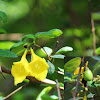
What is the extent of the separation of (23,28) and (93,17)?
0.49 m

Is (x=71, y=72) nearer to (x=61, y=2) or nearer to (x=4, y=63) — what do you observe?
(x=4, y=63)

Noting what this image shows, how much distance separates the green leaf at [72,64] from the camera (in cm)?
75

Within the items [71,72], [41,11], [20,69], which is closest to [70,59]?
[71,72]

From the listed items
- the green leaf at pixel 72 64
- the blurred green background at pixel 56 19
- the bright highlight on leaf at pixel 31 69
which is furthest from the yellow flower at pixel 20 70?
the blurred green background at pixel 56 19

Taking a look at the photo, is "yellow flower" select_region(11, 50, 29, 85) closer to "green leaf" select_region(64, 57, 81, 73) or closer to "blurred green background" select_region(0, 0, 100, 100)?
"green leaf" select_region(64, 57, 81, 73)

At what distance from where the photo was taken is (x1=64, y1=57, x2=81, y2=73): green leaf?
75cm

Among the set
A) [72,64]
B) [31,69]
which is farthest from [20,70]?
[72,64]

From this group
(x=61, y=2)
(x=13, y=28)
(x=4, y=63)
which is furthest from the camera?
(x=61, y=2)

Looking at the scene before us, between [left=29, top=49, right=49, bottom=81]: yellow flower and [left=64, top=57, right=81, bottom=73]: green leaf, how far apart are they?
9cm

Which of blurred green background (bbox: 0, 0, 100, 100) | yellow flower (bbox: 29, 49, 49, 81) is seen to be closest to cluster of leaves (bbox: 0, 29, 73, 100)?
yellow flower (bbox: 29, 49, 49, 81)

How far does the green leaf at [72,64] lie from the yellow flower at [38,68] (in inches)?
3.6

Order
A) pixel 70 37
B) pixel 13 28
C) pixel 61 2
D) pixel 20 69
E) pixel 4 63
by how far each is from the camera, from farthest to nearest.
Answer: pixel 61 2 → pixel 70 37 → pixel 13 28 → pixel 4 63 → pixel 20 69

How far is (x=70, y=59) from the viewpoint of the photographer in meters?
0.77

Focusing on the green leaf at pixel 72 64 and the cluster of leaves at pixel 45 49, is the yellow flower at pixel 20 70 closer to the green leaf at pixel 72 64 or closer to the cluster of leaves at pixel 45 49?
the cluster of leaves at pixel 45 49
